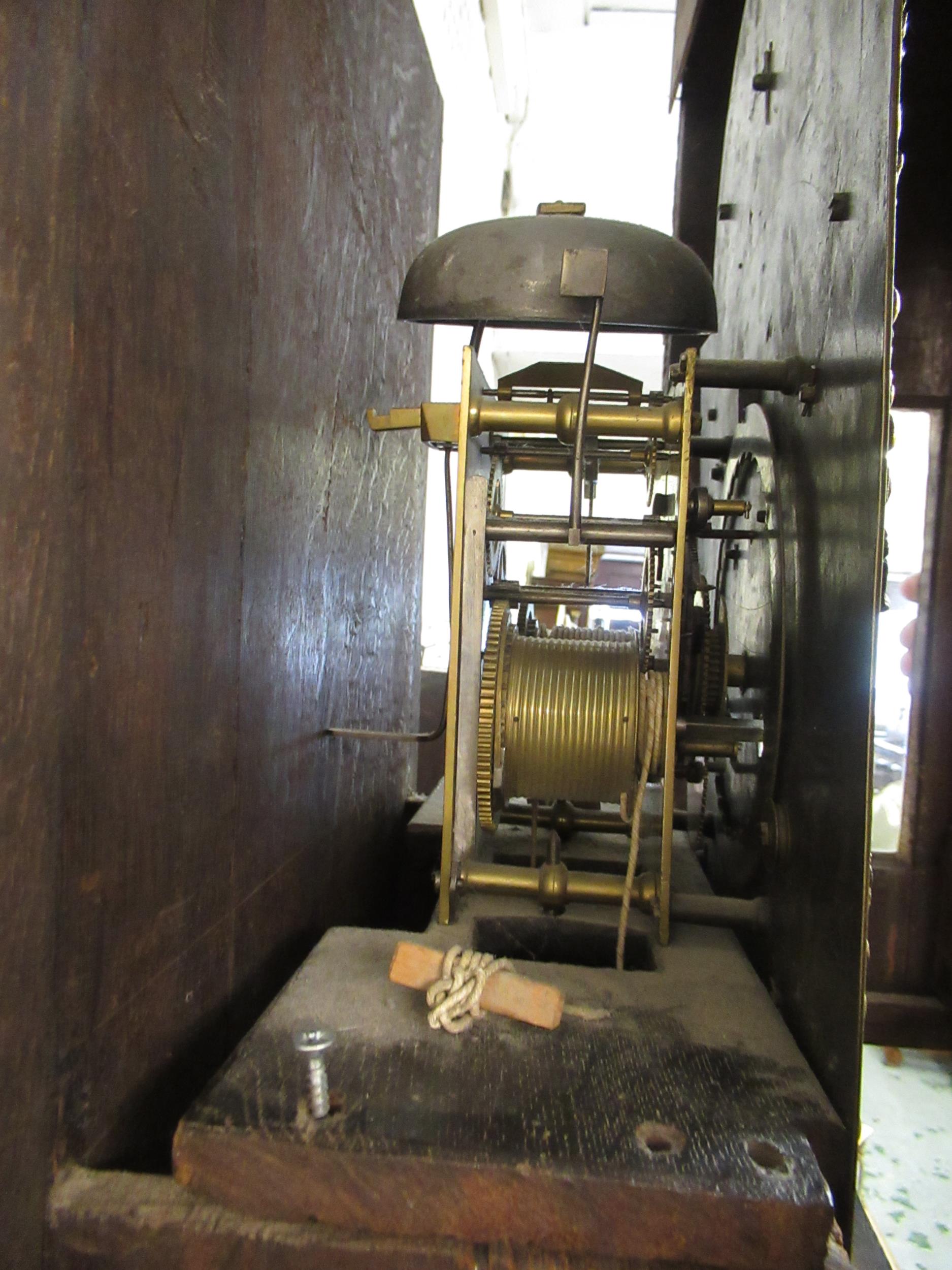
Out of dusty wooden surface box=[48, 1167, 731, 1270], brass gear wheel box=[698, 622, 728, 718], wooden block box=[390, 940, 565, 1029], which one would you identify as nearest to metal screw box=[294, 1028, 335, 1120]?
dusty wooden surface box=[48, 1167, 731, 1270]

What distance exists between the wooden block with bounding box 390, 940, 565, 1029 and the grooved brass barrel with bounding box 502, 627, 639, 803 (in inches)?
17.7

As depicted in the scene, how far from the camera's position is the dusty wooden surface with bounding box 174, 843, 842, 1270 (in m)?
0.96

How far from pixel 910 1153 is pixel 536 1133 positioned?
1.97 metres

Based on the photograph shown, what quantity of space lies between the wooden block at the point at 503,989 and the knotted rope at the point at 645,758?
26 cm

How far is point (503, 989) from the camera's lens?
50.9 inches

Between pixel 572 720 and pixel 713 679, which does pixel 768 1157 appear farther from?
pixel 713 679

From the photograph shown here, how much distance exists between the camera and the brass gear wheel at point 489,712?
1.66m

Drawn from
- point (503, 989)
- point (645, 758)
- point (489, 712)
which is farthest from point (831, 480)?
point (503, 989)

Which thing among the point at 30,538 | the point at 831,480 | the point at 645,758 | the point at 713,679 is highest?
the point at 831,480

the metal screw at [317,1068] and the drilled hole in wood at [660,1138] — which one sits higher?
the metal screw at [317,1068]

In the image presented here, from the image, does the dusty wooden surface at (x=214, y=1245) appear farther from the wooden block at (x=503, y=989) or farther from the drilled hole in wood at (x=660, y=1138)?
the wooden block at (x=503, y=989)

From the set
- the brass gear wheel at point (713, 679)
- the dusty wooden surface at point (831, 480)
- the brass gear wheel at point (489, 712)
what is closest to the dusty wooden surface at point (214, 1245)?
the dusty wooden surface at point (831, 480)

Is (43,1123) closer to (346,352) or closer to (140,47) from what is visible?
(140,47)

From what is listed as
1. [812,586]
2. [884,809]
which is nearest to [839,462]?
[812,586]
